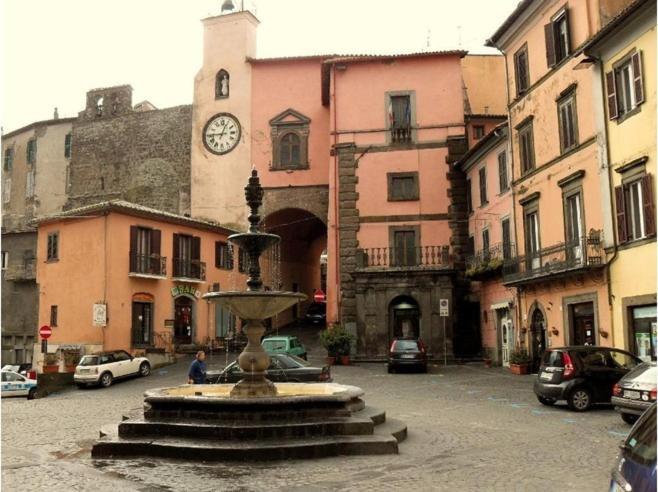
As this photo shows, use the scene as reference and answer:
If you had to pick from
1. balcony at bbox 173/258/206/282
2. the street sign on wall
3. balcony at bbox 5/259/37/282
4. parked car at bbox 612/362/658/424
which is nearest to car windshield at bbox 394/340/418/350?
the street sign on wall

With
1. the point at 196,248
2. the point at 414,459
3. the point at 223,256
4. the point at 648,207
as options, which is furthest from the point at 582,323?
the point at 223,256

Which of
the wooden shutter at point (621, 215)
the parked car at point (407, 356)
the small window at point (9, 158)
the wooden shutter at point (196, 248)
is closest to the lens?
the wooden shutter at point (621, 215)

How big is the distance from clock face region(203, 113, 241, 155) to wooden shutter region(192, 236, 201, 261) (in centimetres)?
739

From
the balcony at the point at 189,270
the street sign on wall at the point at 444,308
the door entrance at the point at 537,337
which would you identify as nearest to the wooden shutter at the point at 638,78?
the door entrance at the point at 537,337

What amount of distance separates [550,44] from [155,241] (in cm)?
1907

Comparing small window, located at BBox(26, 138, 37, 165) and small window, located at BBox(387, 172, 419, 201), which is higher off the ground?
small window, located at BBox(26, 138, 37, 165)

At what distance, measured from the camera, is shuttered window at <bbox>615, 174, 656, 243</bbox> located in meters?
16.7

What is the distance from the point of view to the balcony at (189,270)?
1293 inches

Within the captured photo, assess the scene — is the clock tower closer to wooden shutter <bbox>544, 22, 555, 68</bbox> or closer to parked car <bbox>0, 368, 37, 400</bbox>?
parked car <bbox>0, 368, 37, 400</bbox>

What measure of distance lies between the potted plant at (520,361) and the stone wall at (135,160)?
23.1 metres

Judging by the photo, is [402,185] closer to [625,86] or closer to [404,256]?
[404,256]

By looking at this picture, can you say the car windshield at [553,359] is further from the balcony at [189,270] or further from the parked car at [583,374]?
the balcony at [189,270]

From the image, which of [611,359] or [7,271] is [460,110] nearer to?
[611,359]

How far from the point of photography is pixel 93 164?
44.5 m
